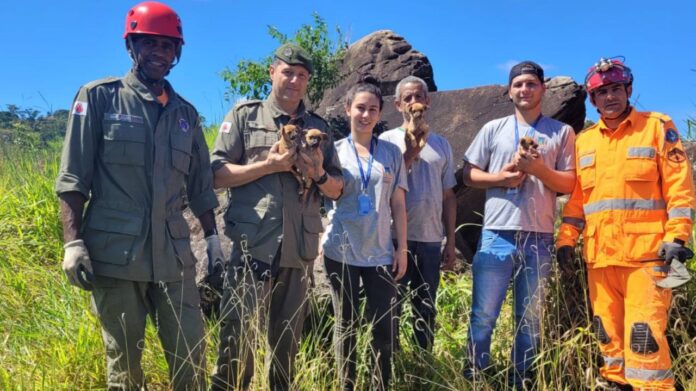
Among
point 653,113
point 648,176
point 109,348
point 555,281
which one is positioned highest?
point 653,113

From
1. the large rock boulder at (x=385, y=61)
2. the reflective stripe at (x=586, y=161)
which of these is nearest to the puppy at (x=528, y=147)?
the reflective stripe at (x=586, y=161)

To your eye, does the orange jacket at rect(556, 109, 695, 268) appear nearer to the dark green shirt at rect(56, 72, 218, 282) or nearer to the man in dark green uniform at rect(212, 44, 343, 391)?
the man in dark green uniform at rect(212, 44, 343, 391)

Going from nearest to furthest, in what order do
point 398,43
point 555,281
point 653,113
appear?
point 653,113 → point 555,281 → point 398,43

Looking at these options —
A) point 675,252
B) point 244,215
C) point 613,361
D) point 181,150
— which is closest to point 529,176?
point 675,252

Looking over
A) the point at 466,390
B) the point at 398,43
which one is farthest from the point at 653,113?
the point at 398,43

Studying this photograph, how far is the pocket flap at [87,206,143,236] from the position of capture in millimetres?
2955

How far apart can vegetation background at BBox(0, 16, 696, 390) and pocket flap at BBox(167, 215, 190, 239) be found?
2.41 feet

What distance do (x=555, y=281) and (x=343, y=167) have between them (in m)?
1.70

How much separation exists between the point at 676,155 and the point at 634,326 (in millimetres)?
1076

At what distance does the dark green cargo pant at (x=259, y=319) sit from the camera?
3.31 m

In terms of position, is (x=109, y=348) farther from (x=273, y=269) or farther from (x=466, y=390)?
(x=466, y=390)

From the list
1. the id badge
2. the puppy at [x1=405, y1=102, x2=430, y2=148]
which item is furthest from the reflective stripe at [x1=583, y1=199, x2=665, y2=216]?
the id badge

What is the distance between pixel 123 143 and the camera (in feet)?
9.84

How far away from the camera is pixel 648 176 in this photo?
3531 millimetres
